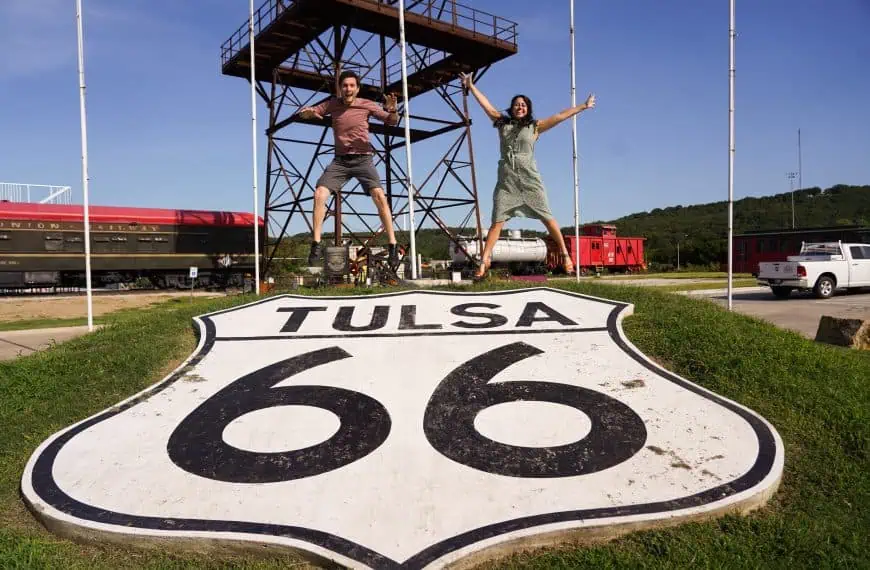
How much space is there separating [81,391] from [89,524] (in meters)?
2.71

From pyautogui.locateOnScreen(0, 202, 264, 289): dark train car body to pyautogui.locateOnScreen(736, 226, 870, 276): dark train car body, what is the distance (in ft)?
88.2

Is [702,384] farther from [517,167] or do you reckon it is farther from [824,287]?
[824,287]

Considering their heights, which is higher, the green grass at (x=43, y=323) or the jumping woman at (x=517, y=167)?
the jumping woman at (x=517, y=167)

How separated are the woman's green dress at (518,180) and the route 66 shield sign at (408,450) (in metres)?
3.08

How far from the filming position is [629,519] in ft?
11.3

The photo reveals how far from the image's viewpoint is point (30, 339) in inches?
499

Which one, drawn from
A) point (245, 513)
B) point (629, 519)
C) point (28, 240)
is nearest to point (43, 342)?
point (245, 513)

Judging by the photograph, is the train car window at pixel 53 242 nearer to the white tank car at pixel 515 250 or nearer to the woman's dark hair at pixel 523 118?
the white tank car at pixel 515 250

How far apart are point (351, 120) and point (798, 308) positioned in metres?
13.1

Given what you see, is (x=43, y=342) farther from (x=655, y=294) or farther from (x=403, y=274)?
(x=655, y=294)

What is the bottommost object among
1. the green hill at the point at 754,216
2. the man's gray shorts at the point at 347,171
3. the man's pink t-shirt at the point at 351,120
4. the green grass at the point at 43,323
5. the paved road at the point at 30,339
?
the green grass at the point at 43,323

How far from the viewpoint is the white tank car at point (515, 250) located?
3331 cm

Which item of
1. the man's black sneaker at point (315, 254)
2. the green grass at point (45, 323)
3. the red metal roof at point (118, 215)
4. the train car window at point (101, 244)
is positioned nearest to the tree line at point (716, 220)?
the red metal roof at point (118, 215)

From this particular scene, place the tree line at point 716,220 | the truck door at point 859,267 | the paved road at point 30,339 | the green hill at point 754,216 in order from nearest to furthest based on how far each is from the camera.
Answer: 1. the paved road at point 30,339
2. the truck door at point 859,267
3. the tree line at point 716,220
4. the green hill at point 754,216
